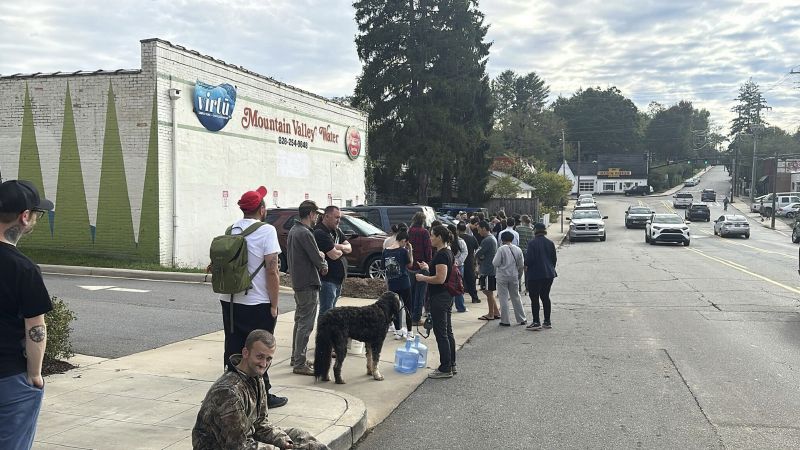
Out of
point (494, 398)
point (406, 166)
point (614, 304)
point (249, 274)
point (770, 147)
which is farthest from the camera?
point (770, 147)

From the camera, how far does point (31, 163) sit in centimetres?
1712

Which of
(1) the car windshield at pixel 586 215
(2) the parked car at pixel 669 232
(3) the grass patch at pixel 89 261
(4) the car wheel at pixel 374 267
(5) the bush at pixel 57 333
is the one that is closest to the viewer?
(5) the bush at pixel 57 333

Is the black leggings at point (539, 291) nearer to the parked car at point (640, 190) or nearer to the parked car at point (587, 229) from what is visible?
the parked car at point (587, 229)

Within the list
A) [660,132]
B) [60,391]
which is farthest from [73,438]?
[660,132]

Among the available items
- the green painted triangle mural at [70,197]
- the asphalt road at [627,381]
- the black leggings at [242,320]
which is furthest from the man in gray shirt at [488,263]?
the green painted triangle mural at [70,197]

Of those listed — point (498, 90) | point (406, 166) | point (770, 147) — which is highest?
point (498, 90)

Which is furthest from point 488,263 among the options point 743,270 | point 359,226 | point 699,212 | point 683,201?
point 683,201

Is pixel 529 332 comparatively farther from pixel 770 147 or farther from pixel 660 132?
pixel 660 132

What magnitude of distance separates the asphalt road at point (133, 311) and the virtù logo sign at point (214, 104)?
5.12m

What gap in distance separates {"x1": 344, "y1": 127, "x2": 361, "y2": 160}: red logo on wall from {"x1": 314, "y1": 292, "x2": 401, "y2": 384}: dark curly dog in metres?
20.3

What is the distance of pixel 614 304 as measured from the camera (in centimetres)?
1341

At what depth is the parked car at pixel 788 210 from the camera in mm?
58812

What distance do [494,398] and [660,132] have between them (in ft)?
475

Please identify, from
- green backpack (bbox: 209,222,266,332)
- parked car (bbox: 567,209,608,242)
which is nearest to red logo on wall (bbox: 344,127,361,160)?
parked car (bbox: 567,209,608,242)
